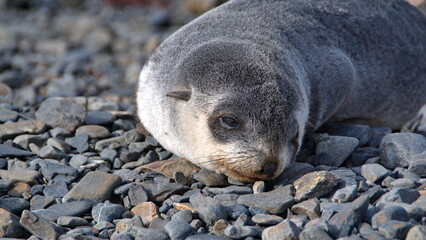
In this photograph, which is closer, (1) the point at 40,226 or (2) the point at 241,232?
(2) the point at 241,232

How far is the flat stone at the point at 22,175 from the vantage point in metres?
5.23

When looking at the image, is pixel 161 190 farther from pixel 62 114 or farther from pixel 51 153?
pixel 62 114

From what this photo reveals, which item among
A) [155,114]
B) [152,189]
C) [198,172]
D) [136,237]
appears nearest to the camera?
→ [136,237]

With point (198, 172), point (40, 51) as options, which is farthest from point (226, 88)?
point (40, 51)

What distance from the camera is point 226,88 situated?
4.98 meters

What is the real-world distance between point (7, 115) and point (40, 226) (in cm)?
291

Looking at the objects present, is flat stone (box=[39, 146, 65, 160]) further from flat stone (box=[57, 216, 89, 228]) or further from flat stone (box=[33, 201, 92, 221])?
flat stone (box=[57, 216, 89, 228])

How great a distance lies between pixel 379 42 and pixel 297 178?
2976mm

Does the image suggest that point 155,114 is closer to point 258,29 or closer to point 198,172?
point 198,172

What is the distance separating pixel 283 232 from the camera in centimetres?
385

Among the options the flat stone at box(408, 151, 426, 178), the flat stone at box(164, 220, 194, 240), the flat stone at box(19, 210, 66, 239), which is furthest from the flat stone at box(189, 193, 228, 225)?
the flat stone at box(408, 151, 426, 178)

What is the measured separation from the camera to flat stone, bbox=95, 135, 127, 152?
20.5 ft

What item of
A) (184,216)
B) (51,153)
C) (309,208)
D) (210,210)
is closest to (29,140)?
(51,153)

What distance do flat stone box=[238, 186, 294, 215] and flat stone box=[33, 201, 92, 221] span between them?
46.5 inches
